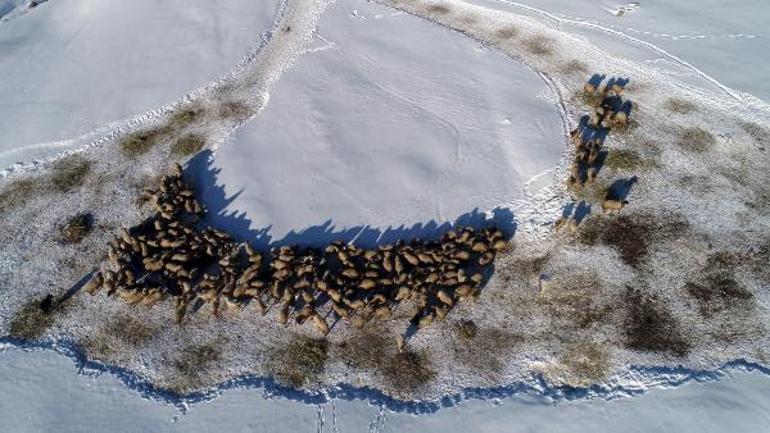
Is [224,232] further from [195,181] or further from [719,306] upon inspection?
[719,306]

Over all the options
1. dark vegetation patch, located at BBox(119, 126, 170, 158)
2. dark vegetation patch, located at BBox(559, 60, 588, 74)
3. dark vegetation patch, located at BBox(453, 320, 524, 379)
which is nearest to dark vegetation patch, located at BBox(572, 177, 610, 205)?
dark vegetation patch, located at BBox(453, 320, 524, 379)

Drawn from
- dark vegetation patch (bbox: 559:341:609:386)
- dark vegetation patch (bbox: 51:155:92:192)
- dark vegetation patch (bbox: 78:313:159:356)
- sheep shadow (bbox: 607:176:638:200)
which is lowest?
dark vegetation patch (bbox: 78:313:159:356)

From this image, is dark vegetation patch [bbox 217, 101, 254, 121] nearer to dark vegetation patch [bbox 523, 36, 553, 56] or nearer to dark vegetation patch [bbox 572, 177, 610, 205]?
dark vegetation patch [bbox 523, 36, 553, 56]

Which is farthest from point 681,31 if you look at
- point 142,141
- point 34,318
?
point 34,318

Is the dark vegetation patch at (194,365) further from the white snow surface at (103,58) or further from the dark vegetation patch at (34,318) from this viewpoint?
the white snow surface at (103,58)

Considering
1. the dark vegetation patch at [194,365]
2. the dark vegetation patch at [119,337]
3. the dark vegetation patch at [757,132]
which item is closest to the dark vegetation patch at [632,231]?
the dark vegetation patch at [757,132]

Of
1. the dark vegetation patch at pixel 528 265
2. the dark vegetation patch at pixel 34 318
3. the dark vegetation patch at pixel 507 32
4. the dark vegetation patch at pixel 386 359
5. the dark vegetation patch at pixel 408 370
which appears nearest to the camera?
the dark vegetation patch at pixel 408 370

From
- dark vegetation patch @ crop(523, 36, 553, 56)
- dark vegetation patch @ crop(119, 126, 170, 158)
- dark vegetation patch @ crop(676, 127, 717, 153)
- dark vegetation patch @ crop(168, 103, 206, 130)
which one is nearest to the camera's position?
dark vegetation patch @ crop(676, 127, 717, 153)
